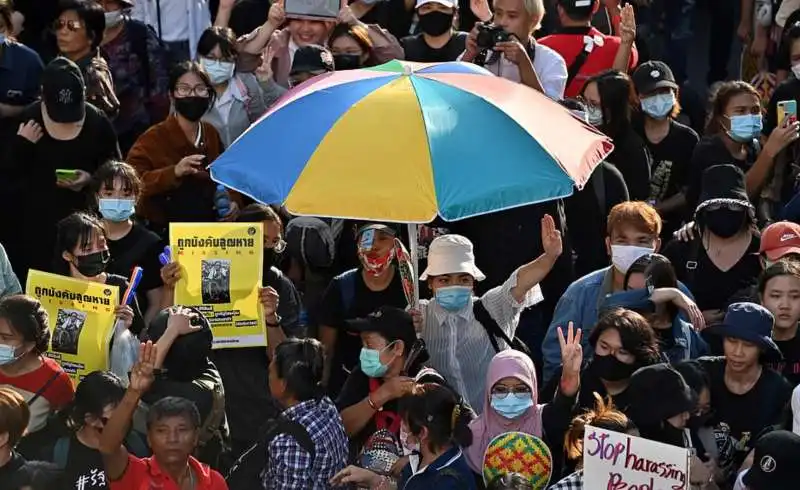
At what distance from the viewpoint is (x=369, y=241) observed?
30.1 feet

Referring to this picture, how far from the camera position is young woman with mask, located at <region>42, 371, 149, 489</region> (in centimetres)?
777

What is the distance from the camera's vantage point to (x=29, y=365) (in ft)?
27.0

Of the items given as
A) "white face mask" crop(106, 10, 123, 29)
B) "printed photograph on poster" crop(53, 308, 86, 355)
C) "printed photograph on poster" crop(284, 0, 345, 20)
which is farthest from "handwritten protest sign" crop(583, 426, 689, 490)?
"white face mask" crop(106, 10, 123, 29)

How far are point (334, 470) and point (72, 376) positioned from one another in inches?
55.5

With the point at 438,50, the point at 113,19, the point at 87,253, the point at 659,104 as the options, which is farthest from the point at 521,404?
the point at 113,19

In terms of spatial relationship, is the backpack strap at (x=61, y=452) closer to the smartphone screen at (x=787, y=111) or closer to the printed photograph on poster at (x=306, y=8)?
the printed photograph on poster at (x=306, y=8)

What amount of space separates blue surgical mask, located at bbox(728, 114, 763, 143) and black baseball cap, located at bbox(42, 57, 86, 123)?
3.83 meters

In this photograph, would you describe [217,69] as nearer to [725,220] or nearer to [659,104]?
[659,104]

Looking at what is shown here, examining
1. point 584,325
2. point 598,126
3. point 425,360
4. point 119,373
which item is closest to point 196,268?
point 119,373

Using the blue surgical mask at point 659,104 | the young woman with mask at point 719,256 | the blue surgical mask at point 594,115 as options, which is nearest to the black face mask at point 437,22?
the blue surgical mask at point 594,115

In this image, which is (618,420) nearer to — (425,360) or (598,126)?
(425,360)

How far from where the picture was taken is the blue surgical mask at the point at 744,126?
10547mm

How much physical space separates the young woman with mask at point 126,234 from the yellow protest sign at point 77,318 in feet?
2.59

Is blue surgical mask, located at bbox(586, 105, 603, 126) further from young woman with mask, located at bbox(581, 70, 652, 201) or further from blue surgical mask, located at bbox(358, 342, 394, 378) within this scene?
blue surgical mask, located at bbox(358, 342, 394, 378)
